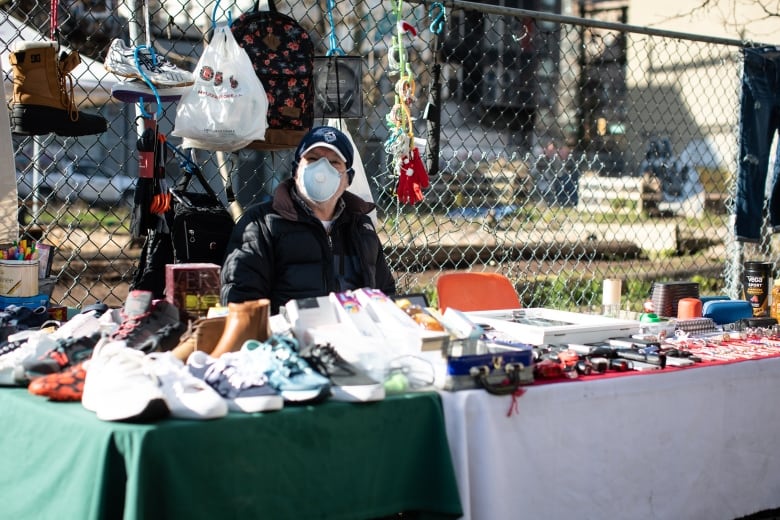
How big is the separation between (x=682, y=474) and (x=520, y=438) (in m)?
0.76

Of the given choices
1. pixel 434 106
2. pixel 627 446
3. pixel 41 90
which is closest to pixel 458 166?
pixel 434 106

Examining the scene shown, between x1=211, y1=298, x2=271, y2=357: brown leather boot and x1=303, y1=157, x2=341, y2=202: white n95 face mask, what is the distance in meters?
1.02

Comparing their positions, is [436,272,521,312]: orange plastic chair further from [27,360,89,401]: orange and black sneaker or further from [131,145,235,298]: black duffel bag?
[27,360,89,401]: orange and black sneaker

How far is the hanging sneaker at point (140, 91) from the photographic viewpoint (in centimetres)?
378

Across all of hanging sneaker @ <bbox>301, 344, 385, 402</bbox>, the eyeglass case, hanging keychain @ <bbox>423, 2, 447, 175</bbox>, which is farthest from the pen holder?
the eyeglass case

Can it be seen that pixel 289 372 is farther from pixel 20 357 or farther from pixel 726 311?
pixel 726 311

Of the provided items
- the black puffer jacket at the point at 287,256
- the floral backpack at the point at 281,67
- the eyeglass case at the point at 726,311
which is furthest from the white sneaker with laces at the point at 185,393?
the eyeglass case at the point at 726,311

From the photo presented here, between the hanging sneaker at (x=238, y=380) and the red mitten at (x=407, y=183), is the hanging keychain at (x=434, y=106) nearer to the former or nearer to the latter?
the red mitten at (x=407, y=183)

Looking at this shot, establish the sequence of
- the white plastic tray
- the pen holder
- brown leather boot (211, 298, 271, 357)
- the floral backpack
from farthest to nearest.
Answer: the floral backpack < the pen holder < the white plastic tray < brown leather boot (211, 298, 271, 357)

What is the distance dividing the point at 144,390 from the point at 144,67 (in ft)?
6.27

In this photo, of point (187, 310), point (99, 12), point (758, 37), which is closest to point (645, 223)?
point (758, 37)

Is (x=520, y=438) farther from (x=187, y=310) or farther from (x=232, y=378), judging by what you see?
(x=187, y=310)

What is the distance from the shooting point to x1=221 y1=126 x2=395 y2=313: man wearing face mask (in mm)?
3664

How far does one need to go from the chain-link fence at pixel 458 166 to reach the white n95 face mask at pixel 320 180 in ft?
2.78
